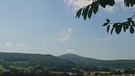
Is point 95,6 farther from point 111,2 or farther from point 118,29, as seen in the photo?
point 118,29

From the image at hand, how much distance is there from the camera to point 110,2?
4.25 metres

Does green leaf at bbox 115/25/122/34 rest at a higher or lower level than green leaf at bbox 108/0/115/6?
lower

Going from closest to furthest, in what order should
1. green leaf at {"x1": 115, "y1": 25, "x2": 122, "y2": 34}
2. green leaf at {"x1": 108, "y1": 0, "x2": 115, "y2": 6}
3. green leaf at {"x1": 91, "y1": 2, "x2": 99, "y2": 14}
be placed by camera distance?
1. green leaf at {"x1": 108, "y1": 0, "x2": 115, "y2": 6}
2. green leaf at {"x1": 91, "y1": 2, "x2": 99, "y2": 14}
3. green leaf at {"x1": 115, "y1": 25, "x2": 122, "y2": 34}

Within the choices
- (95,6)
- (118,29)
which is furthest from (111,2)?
(118,29)

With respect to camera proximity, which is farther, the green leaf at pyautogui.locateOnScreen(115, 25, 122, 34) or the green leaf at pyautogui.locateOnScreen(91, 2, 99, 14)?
the green leaf at pyautogui.locateOnScreen(115, 25, 122, 34)

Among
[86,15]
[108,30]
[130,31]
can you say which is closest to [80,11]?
[86,15]

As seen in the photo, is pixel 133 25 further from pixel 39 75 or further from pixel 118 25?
pixel 39 75

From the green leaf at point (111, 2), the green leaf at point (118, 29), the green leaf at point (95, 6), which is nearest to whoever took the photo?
the green leaf at point (111, 2)

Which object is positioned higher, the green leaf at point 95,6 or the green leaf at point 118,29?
the green leaf at point 95,6

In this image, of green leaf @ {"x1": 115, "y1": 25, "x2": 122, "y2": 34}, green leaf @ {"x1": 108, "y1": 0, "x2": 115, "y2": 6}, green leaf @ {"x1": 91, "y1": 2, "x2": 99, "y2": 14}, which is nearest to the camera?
green leaf @ {"x1": 108, "y1": 0, "x2": 115, "y2": 6}

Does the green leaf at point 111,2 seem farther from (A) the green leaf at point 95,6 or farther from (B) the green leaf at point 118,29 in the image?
(B) the green leaf at point 118,29

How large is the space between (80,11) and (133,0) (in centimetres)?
77

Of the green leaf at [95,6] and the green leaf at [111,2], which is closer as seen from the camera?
the green leaf at [111,2]

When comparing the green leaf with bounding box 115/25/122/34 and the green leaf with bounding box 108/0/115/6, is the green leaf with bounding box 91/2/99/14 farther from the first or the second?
the green leaf with bounding box 115/25/122/34
